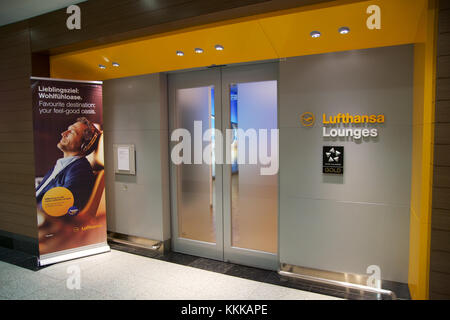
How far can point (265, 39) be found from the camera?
3.51m

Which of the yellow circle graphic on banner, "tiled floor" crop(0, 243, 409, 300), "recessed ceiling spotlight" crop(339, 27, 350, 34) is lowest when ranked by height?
"tiled floor" crop(0, 243, 409, 300)

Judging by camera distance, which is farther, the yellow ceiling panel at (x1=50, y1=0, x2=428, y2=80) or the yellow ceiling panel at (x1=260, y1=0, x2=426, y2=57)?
the yellow ceiling panel at (x1=50, y1=0, x2=428, y2=80)

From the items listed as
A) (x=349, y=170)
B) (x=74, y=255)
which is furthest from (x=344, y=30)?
(x=74, y=255)

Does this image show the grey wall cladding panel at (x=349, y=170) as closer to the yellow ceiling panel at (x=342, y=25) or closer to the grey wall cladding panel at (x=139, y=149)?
the yellow ceiling panel at (x=342, y=25)

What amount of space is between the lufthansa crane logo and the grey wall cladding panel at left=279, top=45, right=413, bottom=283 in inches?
2.1

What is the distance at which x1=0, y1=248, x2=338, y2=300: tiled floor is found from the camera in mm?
3693

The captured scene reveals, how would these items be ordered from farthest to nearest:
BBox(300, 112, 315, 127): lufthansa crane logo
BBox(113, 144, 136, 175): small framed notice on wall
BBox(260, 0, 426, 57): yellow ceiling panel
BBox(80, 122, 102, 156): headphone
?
1. BBox(113, 144, 136, 175): small framed notice on wall
2. BBox(80, 122, 102, 156): headphone
3. BBox(300, 112, 315, 127): lufthansa crane logo
4. BBox(260, 0, 426, 57): yellow ceiling panel

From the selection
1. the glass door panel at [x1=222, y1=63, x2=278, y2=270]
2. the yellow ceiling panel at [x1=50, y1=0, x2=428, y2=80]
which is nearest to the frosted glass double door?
the glass door panel at [x1=222, y1=63, x2=278, y2=270]

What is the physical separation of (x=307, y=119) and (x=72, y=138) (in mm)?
3481

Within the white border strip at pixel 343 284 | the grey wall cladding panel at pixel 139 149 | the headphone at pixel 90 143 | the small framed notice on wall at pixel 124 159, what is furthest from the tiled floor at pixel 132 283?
the headphone at pixel 90 143

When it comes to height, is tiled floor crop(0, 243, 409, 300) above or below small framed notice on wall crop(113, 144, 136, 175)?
below

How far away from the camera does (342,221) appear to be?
12.7ft

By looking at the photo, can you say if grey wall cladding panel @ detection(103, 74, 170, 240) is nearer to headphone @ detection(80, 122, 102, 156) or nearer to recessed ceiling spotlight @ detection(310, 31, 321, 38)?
headphone @ detection(80, 122, 102, 156)
